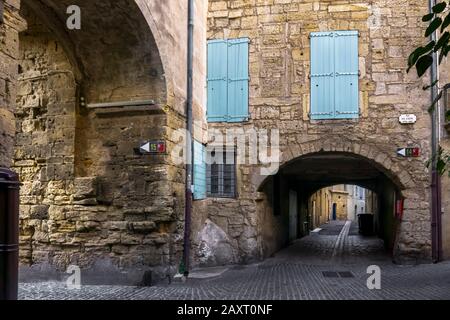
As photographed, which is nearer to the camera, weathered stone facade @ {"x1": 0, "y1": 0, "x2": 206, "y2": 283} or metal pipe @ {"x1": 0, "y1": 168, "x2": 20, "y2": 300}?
metal pipe @ {"x1": 0, "y1": 168, "x2": 20, "y2": 300}

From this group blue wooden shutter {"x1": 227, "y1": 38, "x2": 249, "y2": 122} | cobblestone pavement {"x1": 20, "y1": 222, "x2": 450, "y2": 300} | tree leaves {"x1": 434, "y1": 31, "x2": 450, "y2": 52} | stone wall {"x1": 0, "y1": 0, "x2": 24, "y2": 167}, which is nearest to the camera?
tree leaves {"x1": 434, "y1": 31, "x2": 450, "y2": 52}

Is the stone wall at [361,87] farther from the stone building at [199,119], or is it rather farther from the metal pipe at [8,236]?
the metal pipe at [8,236]

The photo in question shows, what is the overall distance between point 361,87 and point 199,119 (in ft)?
10.2

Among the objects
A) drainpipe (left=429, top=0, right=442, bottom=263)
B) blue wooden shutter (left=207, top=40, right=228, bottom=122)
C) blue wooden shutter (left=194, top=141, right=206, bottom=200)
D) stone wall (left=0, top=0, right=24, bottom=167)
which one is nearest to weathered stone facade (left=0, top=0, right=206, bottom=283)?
blue wooden shutter (left=194, top=141, right=206, bottom=200)

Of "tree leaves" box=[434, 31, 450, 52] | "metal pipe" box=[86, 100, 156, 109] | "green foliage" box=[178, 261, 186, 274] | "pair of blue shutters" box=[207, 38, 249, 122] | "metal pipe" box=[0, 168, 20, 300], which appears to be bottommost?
"green foliage" box=[178, 261, 186, 274]

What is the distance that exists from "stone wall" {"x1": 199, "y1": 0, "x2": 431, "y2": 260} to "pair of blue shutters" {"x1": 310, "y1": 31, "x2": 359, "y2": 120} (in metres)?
0.13

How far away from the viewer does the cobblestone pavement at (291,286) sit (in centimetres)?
680

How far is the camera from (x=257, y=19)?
420 inches

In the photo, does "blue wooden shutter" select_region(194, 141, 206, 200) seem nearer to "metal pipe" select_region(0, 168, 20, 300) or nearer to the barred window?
the barred window

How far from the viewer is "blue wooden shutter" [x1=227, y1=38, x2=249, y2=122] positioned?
1055 cm

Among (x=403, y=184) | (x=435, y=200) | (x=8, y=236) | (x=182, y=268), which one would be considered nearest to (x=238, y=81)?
(x=403, y=184)

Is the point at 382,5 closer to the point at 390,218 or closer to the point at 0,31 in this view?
the point at 390,218

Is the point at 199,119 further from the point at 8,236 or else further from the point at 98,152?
the point at 8,236
